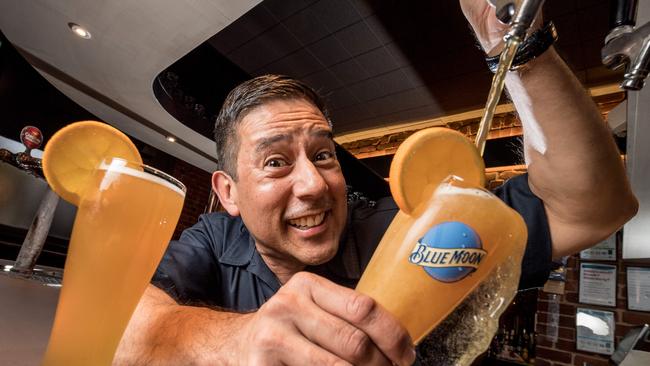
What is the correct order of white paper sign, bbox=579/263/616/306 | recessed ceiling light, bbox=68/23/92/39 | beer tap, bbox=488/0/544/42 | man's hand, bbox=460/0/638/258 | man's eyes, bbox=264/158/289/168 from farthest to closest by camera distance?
1. recessed ceiling light, bbox=68/23/92/39
2. white paper sign, bbox=579/263/616/306
3. man's eyes, bbox=264/158/289/168
4. man's hand, bbox=460/0/638/258
5. beer tap, bbox=488/0/544/42

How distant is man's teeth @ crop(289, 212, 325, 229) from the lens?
1.17m

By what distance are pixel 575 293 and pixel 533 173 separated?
11.8 ft

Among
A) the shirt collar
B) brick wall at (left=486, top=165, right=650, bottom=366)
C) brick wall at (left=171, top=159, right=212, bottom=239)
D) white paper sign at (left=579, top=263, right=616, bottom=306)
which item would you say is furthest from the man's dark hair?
brick wall at (left=171, top=159, right=212, bottom=239)

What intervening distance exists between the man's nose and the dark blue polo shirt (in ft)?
1.11

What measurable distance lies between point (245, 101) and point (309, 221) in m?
0.55

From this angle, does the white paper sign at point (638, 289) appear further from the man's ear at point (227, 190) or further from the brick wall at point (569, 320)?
the man's ear at point (227, 190)

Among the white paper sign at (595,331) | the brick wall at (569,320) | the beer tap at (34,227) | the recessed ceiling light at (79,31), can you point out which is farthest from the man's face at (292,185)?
the recessed ceiling light at (79,31)

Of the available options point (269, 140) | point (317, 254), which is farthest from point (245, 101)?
point (317, 254)

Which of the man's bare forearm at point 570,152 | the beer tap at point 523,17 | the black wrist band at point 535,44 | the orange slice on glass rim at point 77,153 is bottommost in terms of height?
the man's bare forearm at point 570,152

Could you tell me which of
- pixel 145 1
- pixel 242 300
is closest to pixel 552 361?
pixel 242 300

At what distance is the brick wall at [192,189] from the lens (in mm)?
8414

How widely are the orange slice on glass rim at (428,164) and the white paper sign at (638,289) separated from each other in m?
4.24

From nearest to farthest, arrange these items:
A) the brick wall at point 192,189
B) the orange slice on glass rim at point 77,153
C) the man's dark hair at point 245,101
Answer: the orange slice on glass rim at point 77,153, the man's dark hair at point 245,101, the brick wall at point 192,189

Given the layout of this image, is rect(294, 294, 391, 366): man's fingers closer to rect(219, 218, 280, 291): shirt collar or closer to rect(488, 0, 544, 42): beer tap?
rect(488, 0, 544, 42): beer tap
